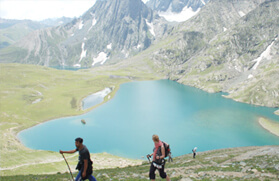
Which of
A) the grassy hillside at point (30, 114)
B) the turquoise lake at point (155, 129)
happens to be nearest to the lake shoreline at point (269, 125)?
the turquoise lake at point (155, 129)

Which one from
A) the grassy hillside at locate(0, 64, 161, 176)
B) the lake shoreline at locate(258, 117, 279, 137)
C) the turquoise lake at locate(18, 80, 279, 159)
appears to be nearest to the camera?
the grassy hillside at locate(0, 64, 161, 176)

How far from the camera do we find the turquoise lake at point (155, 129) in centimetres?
8081

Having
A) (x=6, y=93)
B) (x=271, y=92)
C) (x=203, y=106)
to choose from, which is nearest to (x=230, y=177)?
(x=203, y=106)

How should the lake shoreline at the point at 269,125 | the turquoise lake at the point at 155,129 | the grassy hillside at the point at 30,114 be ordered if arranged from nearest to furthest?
the grassy hillside at the point at 30,114 < the turquoise lake at the point at 155,129 < the lake shoreline at the point at 269,125

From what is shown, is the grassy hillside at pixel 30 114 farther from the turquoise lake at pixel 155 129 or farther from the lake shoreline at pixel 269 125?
the lake shoreline at pixel 269 125

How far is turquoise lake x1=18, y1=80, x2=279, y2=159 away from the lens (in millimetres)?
80812

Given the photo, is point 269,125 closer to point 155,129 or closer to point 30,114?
point 155,129

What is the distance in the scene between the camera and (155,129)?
95875 mm

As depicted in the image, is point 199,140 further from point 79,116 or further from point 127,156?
point 79,116

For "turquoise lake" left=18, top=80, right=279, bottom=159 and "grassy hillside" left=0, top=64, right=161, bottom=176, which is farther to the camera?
"turquoise lake" left=18, top=80, right=279, bottom=159

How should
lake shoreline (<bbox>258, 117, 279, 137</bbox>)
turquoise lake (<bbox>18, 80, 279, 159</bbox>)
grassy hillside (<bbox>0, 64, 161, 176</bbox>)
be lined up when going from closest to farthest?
grassy hillside (<bbox>0, 64, 161, 176</bbox>)
turquoise lake (<bbox>18, 80, 279, 159</bbox>)
lake shoreline (<bbox>258, 117, 279, 137</bbox>)

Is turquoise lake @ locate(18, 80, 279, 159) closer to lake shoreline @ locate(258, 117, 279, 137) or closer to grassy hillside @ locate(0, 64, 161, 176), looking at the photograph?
lake shoreline @ locate(258, 117, 279, 137)

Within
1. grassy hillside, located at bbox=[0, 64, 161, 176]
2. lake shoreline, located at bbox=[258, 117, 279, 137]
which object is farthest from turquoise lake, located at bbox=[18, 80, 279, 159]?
grassy hillside, located at bbox=[0, 64, 161, 176]

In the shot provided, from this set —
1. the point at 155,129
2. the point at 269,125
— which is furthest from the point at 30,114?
the point at 269,125
